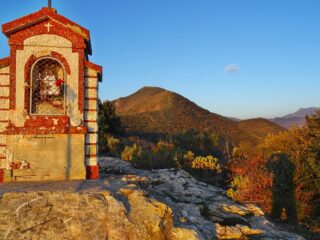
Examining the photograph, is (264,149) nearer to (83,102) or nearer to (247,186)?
(247,186)

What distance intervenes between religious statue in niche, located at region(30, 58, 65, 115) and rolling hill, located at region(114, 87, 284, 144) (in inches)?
1058

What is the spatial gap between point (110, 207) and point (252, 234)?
352 cm

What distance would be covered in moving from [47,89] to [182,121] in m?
39.5

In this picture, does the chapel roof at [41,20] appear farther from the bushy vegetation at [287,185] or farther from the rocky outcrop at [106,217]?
the bushy vegetation at [287,185]

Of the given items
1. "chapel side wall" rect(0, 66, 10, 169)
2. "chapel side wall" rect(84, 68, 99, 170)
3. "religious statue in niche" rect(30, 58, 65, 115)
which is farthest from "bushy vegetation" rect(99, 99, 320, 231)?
"chapel side wall" rect(0, 66, 10, 169)

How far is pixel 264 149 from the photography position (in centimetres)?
2077

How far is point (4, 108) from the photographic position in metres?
9.90

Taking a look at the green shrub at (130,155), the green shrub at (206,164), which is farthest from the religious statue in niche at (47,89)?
the green shrub at (206,164)

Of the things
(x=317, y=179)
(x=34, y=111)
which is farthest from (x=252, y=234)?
(x=34, y=111)

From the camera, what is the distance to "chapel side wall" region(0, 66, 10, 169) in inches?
383

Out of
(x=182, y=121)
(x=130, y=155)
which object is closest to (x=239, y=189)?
(x=130, y=155)

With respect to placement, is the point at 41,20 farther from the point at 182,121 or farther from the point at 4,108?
the point at 182,121

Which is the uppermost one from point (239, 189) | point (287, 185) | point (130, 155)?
point (130, 155)

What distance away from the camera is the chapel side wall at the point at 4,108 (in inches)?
383
